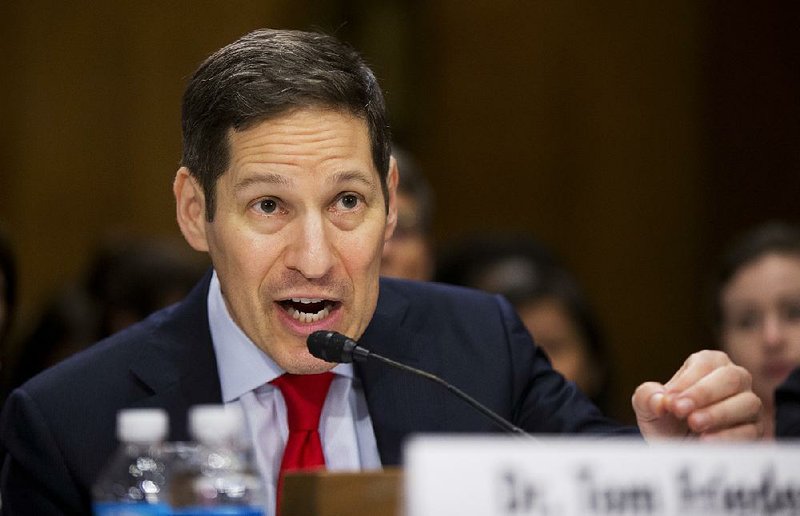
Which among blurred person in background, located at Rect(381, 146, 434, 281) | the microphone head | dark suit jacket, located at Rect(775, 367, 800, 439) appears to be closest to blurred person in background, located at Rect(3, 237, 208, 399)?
blurred person in background, located at Rect(381, 146, 434, 281)

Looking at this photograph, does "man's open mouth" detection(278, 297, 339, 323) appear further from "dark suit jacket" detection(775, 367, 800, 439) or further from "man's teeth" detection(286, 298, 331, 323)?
"dark suit jacket" detection(775, 367, 800, 439)

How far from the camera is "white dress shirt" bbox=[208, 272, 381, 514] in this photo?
2303mm

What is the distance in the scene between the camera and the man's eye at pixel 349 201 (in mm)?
2271

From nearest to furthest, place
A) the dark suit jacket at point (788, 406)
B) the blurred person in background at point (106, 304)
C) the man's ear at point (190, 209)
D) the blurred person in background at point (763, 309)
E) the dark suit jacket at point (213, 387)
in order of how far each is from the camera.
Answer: the dark suit jacket at point (213, 387) → the man's ear at point (190, 209) → the dark suit jacket at point (788, 406) → the blurred person in background at point (763, 309) → the blurred person in background at point (106, 304)

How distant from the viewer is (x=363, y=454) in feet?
7.77

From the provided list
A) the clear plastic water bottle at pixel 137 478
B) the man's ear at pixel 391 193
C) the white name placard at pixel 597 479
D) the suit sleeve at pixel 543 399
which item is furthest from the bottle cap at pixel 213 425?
the suit sleeve at pixel 543 399

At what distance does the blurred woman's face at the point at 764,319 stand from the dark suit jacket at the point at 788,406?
94cm

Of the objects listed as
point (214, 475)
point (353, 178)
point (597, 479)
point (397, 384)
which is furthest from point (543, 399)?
point (597, 479)

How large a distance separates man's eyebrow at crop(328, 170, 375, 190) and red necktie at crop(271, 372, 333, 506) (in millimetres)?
358

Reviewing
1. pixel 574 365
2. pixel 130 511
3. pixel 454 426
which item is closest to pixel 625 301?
pixel 574 365

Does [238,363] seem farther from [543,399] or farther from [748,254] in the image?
[748,254]

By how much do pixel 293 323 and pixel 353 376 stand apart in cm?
23

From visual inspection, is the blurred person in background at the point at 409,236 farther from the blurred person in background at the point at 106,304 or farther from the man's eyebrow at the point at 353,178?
the man's eyebrow at the point at 353,178

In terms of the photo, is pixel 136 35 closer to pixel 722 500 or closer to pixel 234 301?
pixel 234 301
